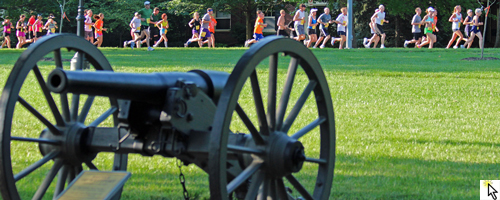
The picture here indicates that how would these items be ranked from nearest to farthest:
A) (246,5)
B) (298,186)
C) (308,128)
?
(298,186) < (308,128) < (246,5)

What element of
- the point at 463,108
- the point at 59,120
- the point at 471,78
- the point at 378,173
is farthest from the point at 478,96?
the point at 59,120

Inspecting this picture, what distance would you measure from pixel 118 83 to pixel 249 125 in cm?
69

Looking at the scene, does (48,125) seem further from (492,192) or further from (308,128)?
(492,192)

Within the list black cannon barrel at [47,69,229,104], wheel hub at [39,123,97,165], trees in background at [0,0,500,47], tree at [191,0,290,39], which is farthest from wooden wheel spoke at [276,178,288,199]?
tree at [191,0,290,39]

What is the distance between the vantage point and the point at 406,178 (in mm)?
5301

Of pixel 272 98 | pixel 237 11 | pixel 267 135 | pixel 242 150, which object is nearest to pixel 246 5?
pixel 237 11

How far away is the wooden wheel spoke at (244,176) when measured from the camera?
10.00 ft

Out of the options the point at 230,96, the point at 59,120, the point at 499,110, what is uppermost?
the point at 230,96

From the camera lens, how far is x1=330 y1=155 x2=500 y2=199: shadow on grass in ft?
15.8

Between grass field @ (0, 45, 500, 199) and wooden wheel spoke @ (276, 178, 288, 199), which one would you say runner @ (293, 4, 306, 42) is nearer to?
grass field @ (0, 45, 500, 199)

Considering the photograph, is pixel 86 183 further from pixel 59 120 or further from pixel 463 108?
pixel 463 108

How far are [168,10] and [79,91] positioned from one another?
43675 mm

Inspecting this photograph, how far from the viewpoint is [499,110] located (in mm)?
9445

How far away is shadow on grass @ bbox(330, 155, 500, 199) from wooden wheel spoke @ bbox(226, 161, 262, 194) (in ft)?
5.01
